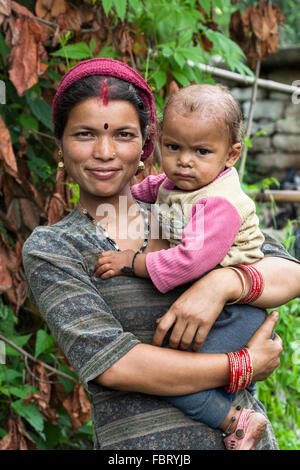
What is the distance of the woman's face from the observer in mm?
1538

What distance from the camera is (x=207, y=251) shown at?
4.75 feet

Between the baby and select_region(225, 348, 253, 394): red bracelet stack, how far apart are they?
0.17ft

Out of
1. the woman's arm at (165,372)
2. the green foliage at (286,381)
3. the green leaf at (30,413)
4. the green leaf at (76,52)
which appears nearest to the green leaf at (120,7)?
the green leaf at (76,52)

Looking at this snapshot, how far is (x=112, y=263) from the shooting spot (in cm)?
150

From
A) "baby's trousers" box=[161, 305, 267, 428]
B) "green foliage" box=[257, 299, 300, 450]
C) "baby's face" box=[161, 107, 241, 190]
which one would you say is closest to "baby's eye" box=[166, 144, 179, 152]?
"baby's face" box=[161, 107, 241, 190]

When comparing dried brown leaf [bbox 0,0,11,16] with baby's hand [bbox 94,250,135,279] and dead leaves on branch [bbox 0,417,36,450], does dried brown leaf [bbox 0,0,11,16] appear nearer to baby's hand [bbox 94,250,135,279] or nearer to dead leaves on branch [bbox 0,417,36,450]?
baby's hand [bbox 94,250,135,279]

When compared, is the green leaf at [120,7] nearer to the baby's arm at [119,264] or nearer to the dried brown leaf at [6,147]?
the dried brown leaf at [6,147]

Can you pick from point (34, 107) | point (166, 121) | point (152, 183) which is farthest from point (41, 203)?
point (166, 121)

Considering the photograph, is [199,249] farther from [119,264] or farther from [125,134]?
[125,134]

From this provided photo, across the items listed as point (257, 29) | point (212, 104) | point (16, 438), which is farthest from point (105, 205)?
point (257, 29)

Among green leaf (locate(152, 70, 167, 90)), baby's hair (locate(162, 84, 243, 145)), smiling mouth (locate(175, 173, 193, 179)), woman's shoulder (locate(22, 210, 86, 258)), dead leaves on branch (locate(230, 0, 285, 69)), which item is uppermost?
dead leaves on branch (locate(230, 0, 285, 69))

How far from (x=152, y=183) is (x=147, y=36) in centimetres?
141

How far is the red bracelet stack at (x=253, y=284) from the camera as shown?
4.94 feet

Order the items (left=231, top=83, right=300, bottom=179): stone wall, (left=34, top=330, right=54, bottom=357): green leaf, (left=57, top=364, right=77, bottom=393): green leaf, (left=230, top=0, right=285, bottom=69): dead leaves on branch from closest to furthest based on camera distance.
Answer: (left=34, top=330, right=54, bottom=357): green leaf, (left=57, top=364, right=77, bottom=393): green leaf, (left=230, top=0, right=285, bottom=69): dead leaves on branch, (left=231, top=83, right=300, bottom=179): stone wall
